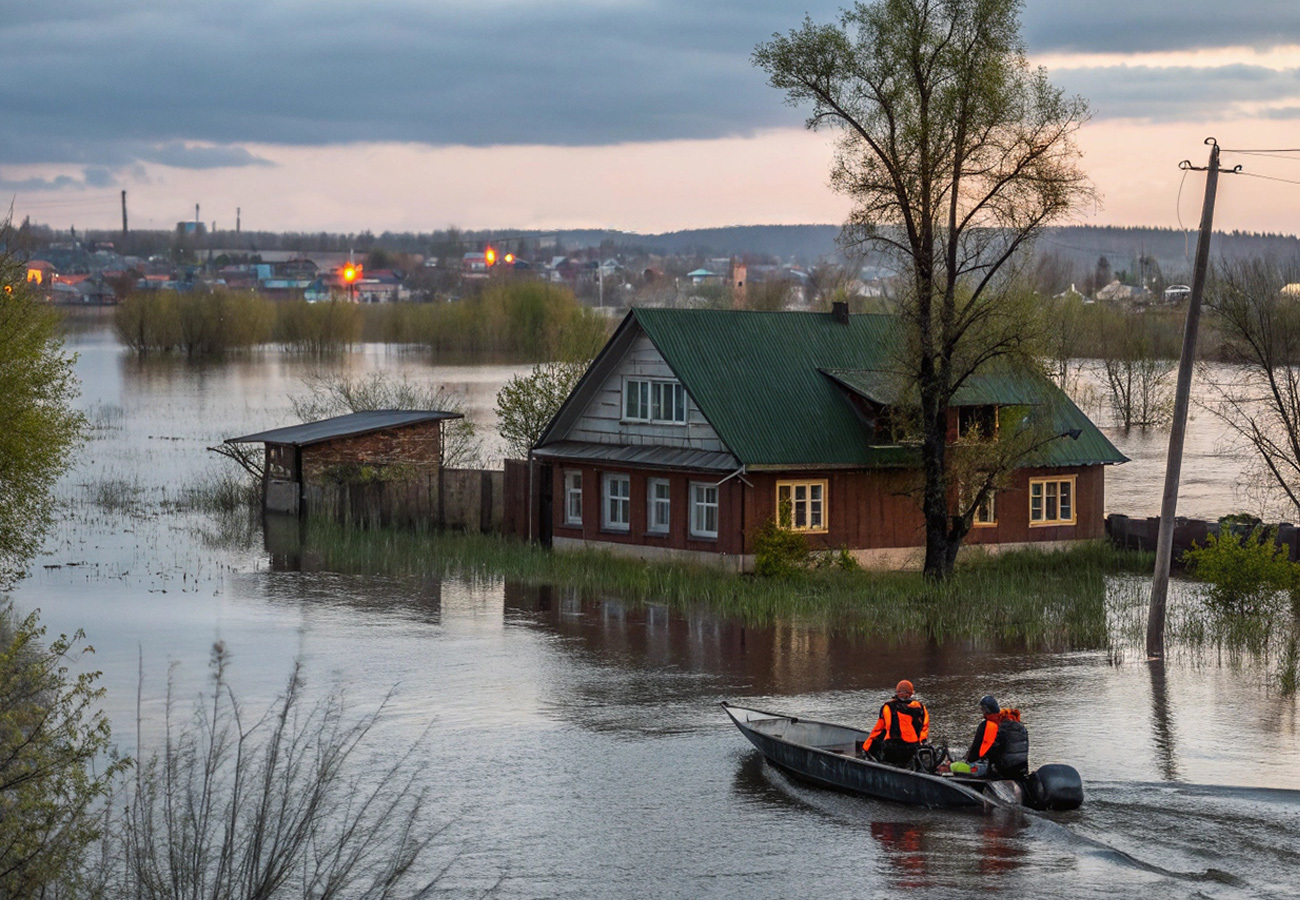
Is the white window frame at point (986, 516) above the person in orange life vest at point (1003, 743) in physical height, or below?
above

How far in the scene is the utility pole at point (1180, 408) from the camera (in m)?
27.8

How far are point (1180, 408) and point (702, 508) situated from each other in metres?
13.7

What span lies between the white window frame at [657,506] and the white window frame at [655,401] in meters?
1.62

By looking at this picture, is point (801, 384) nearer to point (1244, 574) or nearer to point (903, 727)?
point (1244, 574)

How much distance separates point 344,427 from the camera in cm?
5091

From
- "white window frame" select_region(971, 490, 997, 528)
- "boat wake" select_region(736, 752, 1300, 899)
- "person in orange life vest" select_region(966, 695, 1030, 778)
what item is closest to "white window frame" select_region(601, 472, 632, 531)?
A: "white window frame" select_region(971, 490, 997, 528)

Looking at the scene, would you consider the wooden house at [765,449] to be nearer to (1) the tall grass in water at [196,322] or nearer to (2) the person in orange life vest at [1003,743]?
(2) the person in orange life vest at [1003,743]

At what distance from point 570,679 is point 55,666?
8.71 m

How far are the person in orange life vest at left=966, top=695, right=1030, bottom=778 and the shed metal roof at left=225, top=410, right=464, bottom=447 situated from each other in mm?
32110

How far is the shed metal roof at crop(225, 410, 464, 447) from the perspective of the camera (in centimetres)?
4878

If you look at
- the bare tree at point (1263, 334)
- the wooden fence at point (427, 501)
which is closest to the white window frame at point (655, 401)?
the wooden fence at point (427, 501)

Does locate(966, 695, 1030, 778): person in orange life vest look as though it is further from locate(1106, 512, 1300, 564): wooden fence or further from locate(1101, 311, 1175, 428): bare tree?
locate(1101, 311, 1175, 428): bare tree

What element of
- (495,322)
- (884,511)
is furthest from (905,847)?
(495,322)

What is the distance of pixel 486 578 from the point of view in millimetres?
39125
